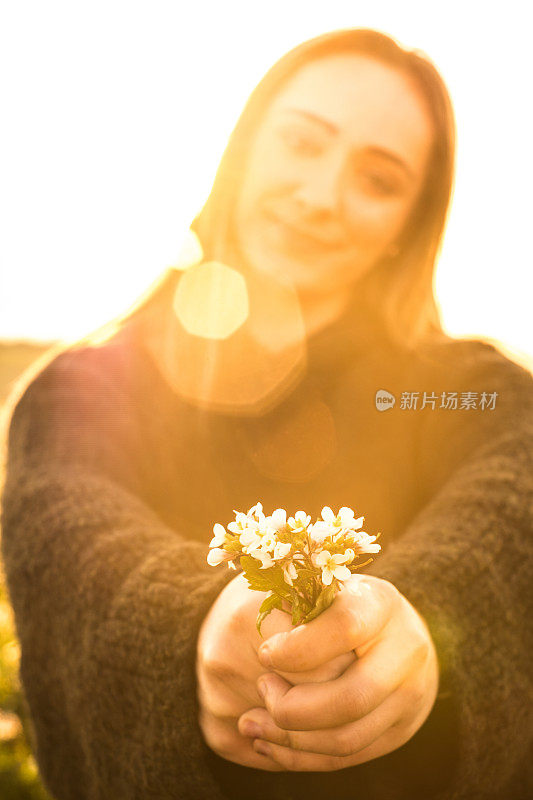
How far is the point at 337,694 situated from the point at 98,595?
72 cm

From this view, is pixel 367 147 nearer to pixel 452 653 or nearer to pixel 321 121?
pixel 321 121

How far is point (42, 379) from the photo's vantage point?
1939 mm

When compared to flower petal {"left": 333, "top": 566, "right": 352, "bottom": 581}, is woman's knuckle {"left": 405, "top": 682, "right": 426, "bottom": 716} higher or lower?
lower

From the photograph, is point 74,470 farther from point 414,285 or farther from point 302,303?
point 414,285

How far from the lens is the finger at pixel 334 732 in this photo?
108 centimetres

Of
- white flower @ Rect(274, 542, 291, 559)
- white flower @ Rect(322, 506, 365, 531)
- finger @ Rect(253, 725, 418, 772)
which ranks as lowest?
finger @ Rect(253, 725, 418, 772)

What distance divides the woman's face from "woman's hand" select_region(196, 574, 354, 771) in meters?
1.34

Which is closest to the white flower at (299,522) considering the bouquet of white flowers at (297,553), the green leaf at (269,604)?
the bouquet of white flowers at (297,553)

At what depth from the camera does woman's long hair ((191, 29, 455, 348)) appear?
2.17 metres

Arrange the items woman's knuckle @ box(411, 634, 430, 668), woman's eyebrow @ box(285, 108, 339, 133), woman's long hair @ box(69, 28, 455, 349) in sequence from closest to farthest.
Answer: woman's knuckle @ box(411, 634, 430, 668) → woman's eyebrow @ box(285, 108, 339, 133) → woman's long hair @ box(69, 28, 455, 349)

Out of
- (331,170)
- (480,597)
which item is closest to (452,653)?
(480,597)

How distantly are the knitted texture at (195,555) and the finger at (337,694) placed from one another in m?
0.28

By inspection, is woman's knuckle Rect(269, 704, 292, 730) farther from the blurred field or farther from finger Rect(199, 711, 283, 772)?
the blurred field

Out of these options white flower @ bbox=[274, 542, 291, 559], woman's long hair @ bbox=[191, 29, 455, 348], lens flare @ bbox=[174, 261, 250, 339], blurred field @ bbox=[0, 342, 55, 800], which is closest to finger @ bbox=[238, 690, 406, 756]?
white flower @ bbox=[274, 542, 291, 559]
